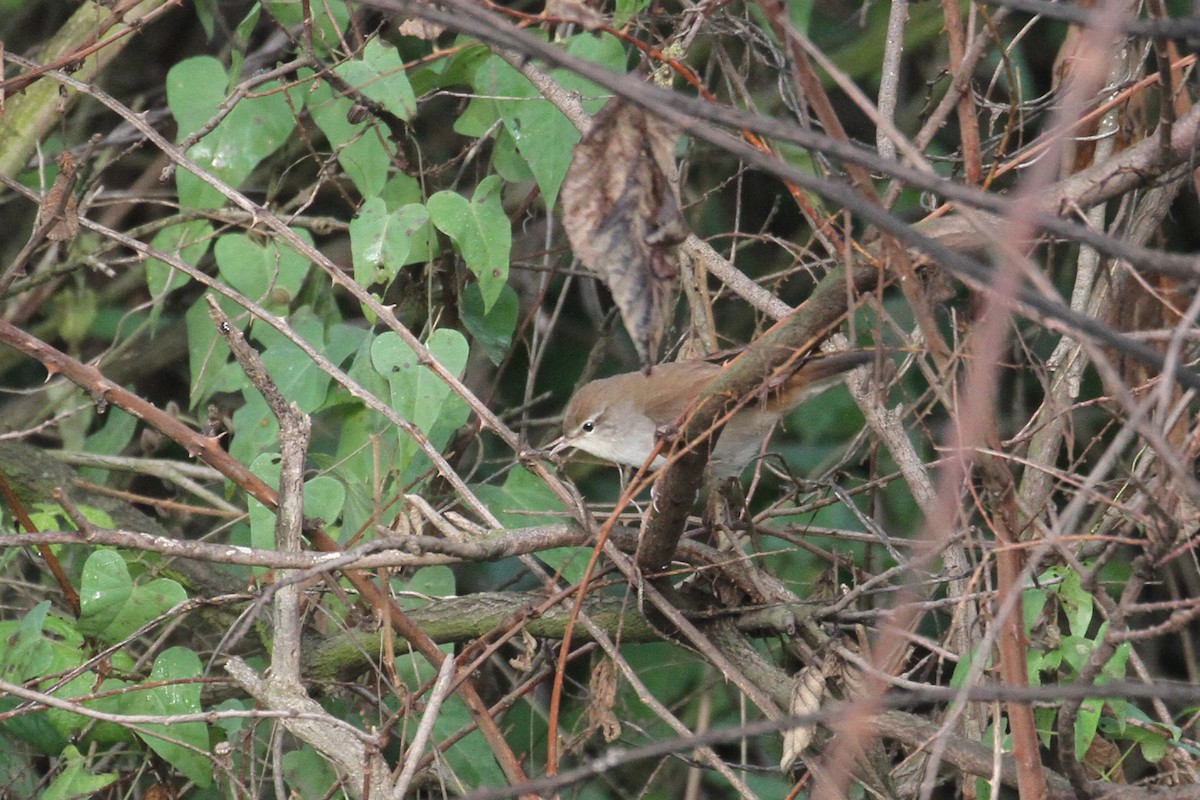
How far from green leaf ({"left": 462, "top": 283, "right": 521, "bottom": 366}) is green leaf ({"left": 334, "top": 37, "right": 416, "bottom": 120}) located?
2.22ft

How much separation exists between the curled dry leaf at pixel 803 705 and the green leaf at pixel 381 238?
1.34 metres

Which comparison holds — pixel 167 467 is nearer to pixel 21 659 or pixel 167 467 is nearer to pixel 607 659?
pixel 21 659

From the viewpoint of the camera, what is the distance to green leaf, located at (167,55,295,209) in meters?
3.30

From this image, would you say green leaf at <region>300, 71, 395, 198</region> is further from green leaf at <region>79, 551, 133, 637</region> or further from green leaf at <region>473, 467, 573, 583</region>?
green leaf at <region>79, 551, 133, 637</region>

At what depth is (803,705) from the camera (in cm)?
240

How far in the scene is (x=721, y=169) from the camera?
502 centimetres

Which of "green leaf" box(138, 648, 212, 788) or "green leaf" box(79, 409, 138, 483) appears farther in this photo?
"green leaf" box(79, 409, 138, 483)

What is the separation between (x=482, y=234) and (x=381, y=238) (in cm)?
26

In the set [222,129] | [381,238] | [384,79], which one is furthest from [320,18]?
[381,238]

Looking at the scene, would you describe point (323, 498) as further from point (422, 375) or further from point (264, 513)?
point (422, 375)

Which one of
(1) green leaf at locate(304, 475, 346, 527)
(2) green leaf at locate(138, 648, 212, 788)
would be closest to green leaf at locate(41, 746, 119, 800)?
(2) green leaf at locate(138, 648, 212, 788)

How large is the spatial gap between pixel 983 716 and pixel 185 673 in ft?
5.89

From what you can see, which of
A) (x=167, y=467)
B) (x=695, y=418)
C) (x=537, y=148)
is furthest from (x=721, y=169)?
(x=695, y=418)

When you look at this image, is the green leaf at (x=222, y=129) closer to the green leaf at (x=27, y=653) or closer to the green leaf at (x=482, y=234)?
the green leaf at (x=482, y=234)
